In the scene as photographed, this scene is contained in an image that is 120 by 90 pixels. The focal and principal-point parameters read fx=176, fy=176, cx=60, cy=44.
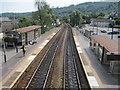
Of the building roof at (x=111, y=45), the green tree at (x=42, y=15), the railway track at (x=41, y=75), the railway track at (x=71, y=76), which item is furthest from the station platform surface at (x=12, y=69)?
the green tree at (x=42, y=15)

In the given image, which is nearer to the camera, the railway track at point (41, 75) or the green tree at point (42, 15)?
the railway track at point (41, 75)

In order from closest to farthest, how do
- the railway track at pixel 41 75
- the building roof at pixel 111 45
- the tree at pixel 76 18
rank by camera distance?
the railway track at pixel 41 75, the building roof at pixel 111 45, the tree at pixel 76 18

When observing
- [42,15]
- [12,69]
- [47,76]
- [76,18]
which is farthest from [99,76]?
[76,18]

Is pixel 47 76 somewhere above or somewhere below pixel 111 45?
below

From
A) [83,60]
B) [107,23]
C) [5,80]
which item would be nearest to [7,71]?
[5,80]

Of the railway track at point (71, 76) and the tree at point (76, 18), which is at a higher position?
the tree at point (76, 18)

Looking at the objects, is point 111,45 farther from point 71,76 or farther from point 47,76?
point 47,76

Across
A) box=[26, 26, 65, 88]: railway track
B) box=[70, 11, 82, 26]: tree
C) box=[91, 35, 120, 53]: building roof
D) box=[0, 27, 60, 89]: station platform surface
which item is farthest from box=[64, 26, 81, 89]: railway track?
box=[70, 11, 82, 26]: tree

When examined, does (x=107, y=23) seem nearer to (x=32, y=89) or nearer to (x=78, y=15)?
(x=78, y=15)

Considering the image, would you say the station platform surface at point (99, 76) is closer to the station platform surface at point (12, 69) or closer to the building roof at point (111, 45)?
the building roof at point (111, 45)

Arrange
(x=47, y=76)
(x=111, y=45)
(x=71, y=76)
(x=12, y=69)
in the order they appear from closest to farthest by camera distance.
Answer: (x=47, y=76), (x=71, y=76), (x=12, y=69), (x=111, y=45)

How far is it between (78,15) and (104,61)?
6439 cm

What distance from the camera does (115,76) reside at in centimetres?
1498

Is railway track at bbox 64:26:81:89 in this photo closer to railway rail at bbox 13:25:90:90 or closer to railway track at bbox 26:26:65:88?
railway rail at bbox 13:25:90:90
